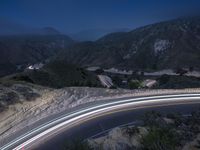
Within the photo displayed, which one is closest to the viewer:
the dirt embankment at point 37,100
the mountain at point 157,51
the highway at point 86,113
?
the highway at point 86,113

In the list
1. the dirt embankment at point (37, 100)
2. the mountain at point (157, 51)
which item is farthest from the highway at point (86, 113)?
the mountain at point (157, 51)

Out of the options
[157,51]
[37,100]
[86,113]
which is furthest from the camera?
[157,51]

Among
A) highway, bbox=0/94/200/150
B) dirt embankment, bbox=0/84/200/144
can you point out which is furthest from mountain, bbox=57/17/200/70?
highway, bbox=0/94/200/150

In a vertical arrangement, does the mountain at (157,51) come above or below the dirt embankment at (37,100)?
below

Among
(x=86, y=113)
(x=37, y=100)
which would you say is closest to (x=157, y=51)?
(x=37, y=100)

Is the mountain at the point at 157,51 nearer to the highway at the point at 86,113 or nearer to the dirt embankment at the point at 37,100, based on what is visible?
the dirt embankment at the point at 37,100

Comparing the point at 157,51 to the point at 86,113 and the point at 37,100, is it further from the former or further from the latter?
the point at 86,113

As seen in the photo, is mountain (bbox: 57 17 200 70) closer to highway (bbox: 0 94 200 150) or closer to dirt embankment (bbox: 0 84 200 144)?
dirt embankment (bbox: 0 84 200 144)

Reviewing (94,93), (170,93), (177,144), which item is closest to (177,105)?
(170,93)
